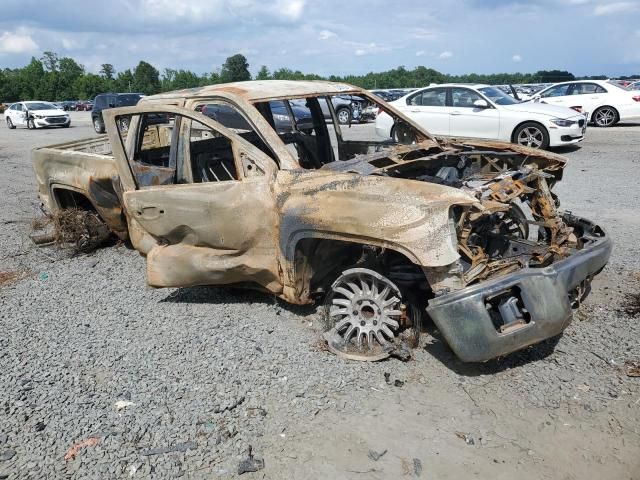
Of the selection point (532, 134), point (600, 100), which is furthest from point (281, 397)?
point (600, 100)

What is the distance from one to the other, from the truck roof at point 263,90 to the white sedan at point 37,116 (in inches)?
979

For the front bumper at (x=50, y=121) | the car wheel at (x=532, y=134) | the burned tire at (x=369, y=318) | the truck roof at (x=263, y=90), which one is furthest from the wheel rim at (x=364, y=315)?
the front bumper at (x=50, y=121)

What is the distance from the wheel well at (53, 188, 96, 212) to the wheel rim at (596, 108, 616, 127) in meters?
15.1

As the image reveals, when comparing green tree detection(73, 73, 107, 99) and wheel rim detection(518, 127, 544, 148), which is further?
green tree detection(73, 73, 107, 99)

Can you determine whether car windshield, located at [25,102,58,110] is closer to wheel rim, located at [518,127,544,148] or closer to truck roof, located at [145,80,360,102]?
wheel rim, located at [518,127,544,148]

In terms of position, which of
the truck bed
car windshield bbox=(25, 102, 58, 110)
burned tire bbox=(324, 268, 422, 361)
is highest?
the truck bed

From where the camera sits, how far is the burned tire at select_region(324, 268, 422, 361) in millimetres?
3568

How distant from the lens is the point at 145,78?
63.3m

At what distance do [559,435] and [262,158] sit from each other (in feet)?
8.31

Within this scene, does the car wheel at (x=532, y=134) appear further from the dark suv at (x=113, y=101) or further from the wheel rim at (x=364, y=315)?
the dark suv at (x=113, y=101)

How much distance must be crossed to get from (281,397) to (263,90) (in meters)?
2.51

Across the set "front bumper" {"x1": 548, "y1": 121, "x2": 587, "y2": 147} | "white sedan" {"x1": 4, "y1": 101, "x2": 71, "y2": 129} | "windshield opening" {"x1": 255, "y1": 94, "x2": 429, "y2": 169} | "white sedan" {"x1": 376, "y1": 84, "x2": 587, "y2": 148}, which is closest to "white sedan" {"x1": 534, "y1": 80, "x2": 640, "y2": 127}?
"white sedan" {"x1": 376, "y1": 84, "x2": 587, "y2": 148}

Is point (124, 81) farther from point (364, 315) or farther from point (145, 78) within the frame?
point (364, 315)

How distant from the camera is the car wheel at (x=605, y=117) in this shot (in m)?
15.9
